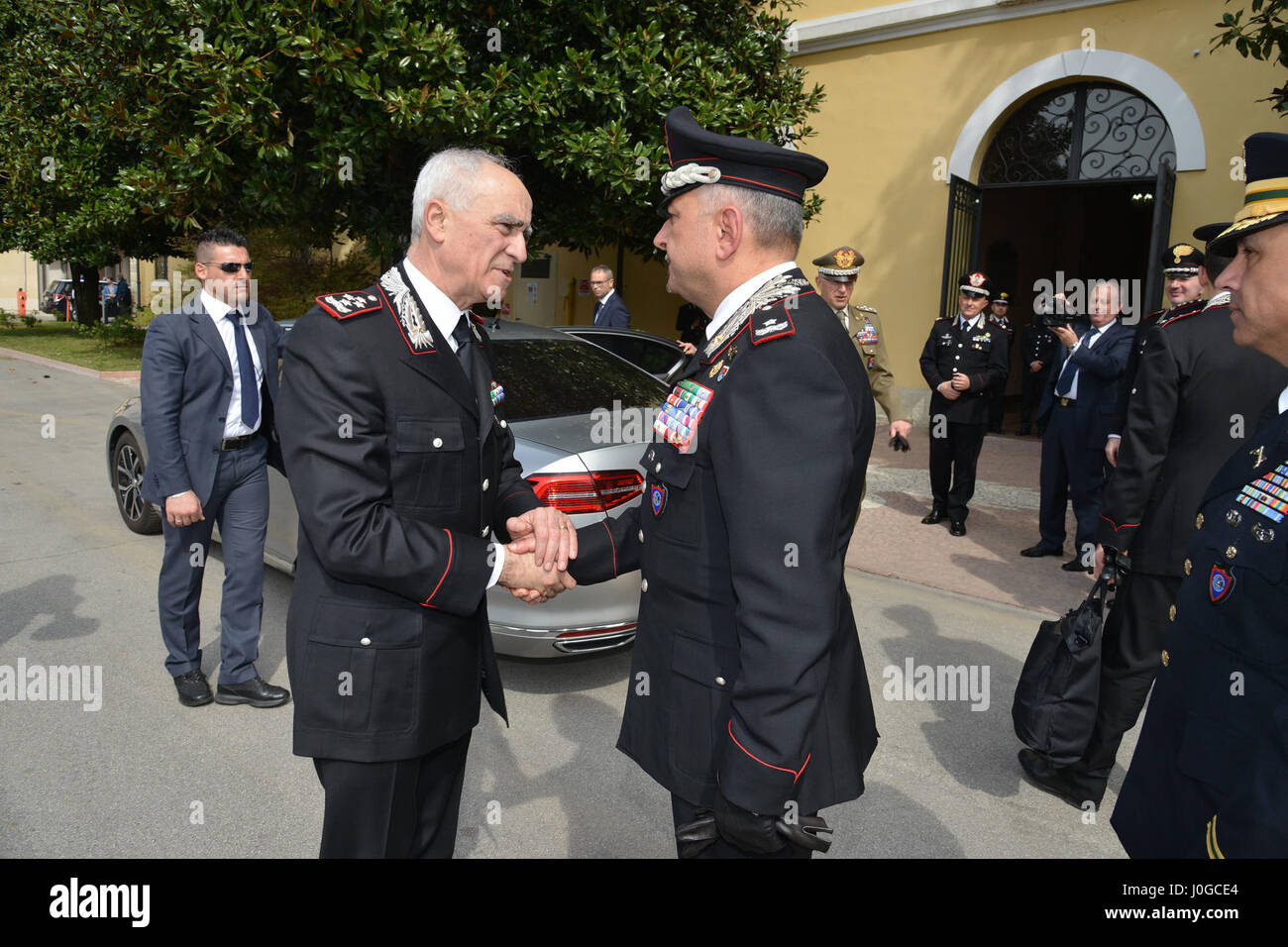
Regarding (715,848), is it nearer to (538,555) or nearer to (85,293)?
(538,555)

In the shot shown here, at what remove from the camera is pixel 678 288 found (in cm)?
218

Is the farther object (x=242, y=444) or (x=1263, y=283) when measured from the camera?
(x=242, y=444)

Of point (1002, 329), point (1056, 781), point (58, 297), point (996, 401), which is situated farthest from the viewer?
point (58, 297)

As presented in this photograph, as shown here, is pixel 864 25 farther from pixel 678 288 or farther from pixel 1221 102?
pixel 678 288

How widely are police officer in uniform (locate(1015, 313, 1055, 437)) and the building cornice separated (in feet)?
13.5

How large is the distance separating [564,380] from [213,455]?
5.85 ft

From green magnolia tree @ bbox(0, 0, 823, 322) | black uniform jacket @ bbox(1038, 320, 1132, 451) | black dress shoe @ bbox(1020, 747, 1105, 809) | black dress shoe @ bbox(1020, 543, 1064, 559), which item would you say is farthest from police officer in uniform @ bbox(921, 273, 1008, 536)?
black dress shoe @ bbox(1020, 747, 1105, 809)

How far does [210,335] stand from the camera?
13.7 feet

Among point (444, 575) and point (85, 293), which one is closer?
point (444, 575)

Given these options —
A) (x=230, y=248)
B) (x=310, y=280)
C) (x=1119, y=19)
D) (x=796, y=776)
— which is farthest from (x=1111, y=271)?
(x=796, y=776)

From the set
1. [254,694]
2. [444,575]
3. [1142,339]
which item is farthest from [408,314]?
[1142,339]

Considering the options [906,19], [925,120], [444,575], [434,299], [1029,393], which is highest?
[906,19]

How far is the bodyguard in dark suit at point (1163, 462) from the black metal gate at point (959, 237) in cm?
791

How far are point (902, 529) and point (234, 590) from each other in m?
5.57
